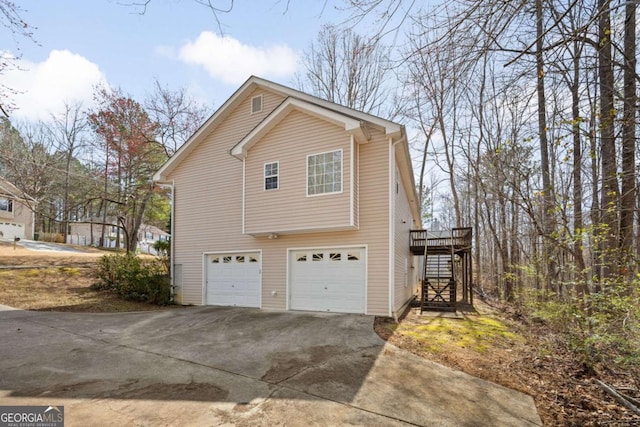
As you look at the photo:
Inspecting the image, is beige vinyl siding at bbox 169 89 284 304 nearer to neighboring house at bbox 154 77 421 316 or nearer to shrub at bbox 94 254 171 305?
neighboring house at bbox 154 77 421 316

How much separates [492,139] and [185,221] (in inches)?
537

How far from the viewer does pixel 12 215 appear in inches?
1086

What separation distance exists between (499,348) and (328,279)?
4.80 meters

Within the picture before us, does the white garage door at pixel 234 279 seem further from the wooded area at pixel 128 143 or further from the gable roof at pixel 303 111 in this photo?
the wooded area at pixel 128 143

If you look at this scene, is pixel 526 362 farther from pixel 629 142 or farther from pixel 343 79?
pixel 343 79

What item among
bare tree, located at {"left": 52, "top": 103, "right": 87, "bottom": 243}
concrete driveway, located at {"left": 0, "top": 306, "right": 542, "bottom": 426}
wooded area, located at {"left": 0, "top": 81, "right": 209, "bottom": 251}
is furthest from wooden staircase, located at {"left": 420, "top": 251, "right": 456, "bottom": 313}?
bare tree, located at {"left": 52, "top": 103, "right": 87, "bottom": 243}

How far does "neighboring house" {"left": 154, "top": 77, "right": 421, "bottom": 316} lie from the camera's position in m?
9.55

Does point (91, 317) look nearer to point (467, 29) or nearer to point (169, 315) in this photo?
point (169, 315)

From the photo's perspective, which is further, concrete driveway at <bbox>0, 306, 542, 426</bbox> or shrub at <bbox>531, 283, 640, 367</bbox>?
shrub at <bbox>531, 283, 640, 367</bbox>

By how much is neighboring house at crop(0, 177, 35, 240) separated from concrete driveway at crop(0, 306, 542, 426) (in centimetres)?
2518

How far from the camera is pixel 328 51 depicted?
1980 centimetres

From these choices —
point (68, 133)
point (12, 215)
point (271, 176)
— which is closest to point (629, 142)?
point (271, 176)

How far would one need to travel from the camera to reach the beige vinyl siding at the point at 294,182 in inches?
376

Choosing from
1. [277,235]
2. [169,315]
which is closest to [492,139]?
[277,235]
